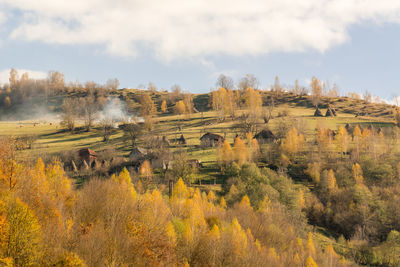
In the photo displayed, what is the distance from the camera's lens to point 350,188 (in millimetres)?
79750

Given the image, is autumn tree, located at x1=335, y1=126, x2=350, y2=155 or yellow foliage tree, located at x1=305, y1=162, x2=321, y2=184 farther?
autumn tree, located at x1=335, y1=126, x2=350, y2=155

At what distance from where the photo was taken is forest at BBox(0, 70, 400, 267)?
28.5 meters

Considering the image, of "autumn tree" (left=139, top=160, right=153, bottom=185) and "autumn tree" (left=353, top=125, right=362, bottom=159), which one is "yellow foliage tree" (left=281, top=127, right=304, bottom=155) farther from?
"autumn tree" (left=139, top=160, right=153, bottom=185)

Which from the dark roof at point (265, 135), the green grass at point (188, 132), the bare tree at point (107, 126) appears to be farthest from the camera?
the bare tree at point (107, 126)

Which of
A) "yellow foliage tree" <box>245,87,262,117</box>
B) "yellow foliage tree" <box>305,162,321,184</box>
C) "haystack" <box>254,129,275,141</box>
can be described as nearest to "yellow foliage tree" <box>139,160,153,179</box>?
"yellow foliage tree" <box>305,162,321,184</box>

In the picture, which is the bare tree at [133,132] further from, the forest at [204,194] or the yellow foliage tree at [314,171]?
the yellow foliage tree at [314,171]

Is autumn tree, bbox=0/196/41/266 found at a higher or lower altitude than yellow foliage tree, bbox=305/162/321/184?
higher

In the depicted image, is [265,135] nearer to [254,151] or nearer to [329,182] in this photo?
[254,151]

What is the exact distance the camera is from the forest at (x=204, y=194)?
93.4 ft

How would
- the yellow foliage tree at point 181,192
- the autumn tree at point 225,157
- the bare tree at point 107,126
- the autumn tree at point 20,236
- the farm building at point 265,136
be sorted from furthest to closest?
the bare tree at point 107,126 < the farm building at point 265,136 < the autumn tree at point 225,157 < the yellow foliage tree at point 181,192 < the autumn tree at point 20,236

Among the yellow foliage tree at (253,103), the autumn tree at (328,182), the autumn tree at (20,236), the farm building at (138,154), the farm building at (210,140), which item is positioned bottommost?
the autumn tree at (328,182)

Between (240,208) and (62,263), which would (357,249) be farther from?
(62,263)

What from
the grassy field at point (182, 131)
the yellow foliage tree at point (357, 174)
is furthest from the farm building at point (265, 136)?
the yellow foliage tree at point (357, 174)

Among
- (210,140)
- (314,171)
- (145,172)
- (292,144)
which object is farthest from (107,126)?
Answer: (314,171)
